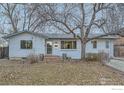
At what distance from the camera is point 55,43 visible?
26.2 meters

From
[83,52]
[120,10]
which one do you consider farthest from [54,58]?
[120,10]

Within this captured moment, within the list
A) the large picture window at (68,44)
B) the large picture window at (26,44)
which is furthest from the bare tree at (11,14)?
the large picture window at (68,44)

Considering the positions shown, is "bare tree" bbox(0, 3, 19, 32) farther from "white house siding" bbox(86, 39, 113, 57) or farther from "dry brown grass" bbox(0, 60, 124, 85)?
"dry brown grass" bbox(0, 60, 124, 85)

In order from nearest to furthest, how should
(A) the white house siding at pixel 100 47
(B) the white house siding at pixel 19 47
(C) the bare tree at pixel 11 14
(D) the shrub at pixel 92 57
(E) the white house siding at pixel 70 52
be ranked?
(D) the shrub at pixel 92 57, (B) the white house siding at pixel 19 47, (E) the white house siding at pixel 70 52, (C) the bare tree at pixel 11 14, (A) the white house siding at pixel 100 47

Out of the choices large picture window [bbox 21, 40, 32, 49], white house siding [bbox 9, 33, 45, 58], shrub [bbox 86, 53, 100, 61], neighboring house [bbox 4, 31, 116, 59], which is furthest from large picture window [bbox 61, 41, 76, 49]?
large picture window [bbox 21, 40, 32, 49]

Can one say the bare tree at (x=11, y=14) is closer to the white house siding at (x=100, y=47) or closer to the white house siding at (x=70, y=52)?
the white house siding at (x=70, y=52)

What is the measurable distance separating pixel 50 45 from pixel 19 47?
3.11 meters

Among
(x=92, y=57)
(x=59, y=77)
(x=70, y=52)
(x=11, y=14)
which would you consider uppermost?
(x=11, y=14)

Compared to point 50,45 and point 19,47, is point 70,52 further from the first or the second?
point 19,47

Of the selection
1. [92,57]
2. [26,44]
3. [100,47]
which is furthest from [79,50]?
[26,44]

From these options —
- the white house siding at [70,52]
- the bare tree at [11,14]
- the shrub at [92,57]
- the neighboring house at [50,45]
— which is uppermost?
the bare tree at [11,14]

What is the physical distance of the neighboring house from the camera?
24.6 m

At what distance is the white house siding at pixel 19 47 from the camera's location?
24.5 metres

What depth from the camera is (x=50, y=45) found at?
2616 centimetres
